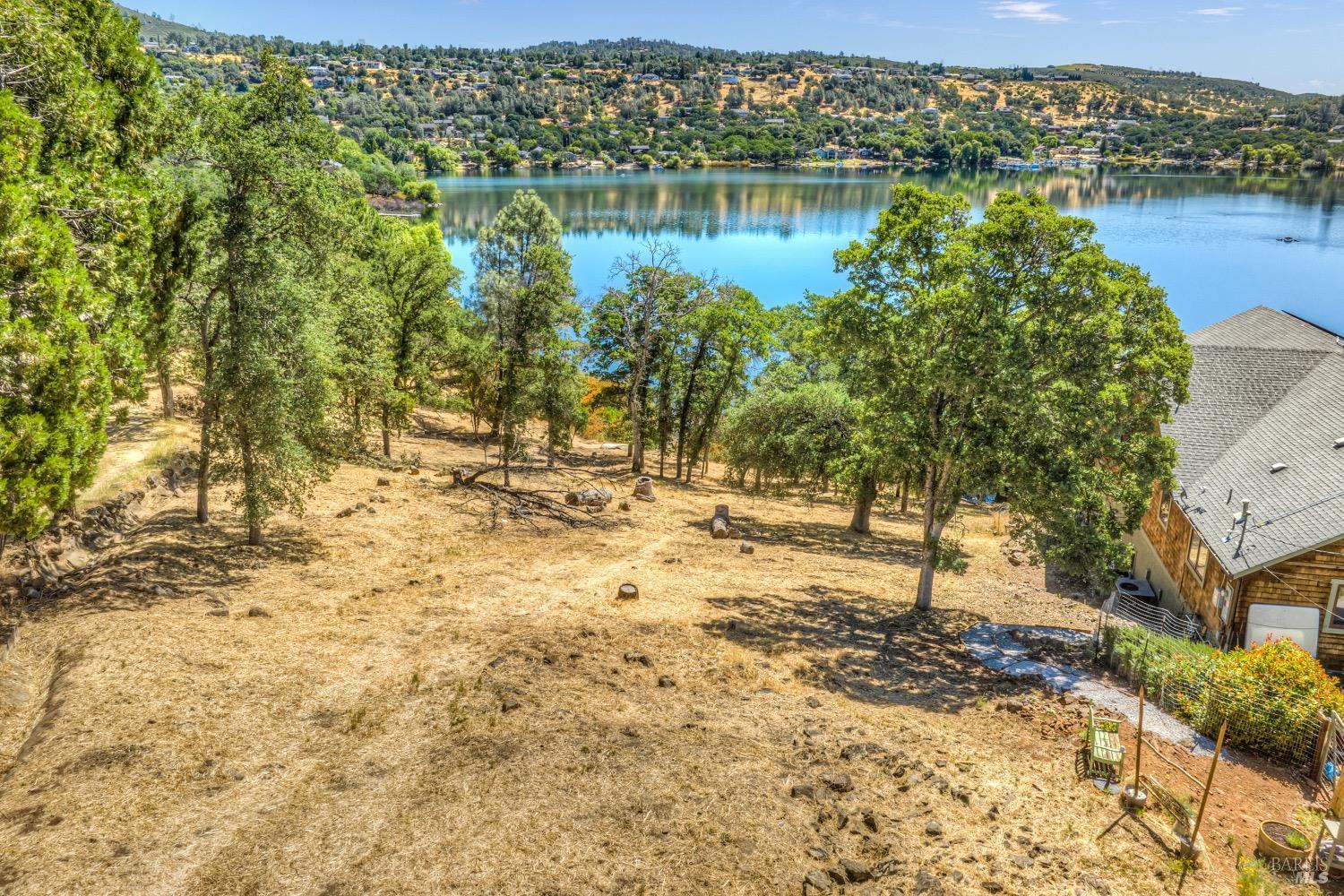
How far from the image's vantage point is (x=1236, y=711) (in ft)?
42.8

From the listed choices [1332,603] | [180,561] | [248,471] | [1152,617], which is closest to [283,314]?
[248,471]

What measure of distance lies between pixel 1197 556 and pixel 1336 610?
10.1ft

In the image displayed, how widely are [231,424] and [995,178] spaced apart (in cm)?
17367

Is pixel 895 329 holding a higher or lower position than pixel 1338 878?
higher

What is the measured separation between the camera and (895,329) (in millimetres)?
17766

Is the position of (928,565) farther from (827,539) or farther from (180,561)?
(180,561)

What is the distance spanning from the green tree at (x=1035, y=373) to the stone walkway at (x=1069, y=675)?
74.3 inches

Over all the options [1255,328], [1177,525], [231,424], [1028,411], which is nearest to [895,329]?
[1028,411]

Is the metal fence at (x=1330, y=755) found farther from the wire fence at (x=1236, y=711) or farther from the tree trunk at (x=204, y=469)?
the tree trunk at (x=204, y=469)

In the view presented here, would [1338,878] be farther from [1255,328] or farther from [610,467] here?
[610,467]

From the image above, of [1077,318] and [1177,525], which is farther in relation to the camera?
[1177,525]

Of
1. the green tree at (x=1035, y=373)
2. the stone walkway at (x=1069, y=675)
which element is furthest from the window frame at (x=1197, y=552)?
the stone walkway at (x=1069, y=675)

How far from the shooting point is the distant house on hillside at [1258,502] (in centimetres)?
1727

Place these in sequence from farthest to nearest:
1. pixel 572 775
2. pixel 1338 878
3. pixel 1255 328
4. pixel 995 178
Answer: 1. pixel 995 178
2. pixel 1255 328
3. pixel 572 775
4. pixel 1338 878
